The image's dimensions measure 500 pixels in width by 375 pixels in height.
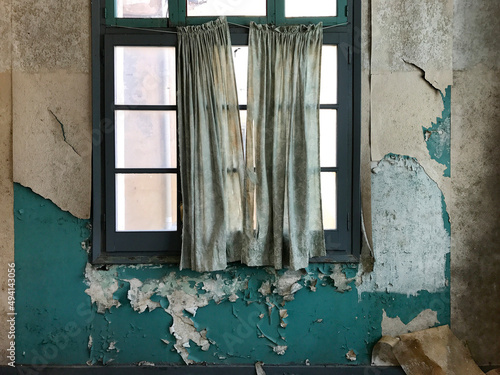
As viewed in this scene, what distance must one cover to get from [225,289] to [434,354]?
4.44ft

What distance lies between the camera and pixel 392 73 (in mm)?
2539

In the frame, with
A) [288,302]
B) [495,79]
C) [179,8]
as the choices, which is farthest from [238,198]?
[495,79]

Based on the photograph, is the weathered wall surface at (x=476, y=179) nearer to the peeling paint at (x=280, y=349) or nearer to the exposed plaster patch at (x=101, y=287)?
the peeling paint at (x=280, y=349)

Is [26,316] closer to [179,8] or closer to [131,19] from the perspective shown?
[131,19]

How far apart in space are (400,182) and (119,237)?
1806 mm

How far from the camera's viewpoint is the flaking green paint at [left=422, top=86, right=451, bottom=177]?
2.55 metres

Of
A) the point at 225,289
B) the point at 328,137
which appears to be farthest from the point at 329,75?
the point at 225,289

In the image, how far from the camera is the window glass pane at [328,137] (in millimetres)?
2578

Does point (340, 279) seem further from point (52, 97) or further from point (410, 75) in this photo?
point (52, 97)

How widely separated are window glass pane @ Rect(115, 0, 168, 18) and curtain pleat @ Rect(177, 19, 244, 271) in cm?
23

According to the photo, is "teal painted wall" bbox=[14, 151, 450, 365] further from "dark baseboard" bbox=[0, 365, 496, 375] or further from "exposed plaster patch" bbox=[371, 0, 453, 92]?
"exposed plaster patch" bbox=[371, 0, 453, 92]

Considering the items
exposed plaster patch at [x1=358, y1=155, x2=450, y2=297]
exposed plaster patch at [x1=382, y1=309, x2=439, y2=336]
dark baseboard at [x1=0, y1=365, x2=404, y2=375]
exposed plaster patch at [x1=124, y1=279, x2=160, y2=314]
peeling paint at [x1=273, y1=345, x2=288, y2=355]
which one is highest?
exposed plaster patch at [x1=358, y1=155, x2=450, y2=297]

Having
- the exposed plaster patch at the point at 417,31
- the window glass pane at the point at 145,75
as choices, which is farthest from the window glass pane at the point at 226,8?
the exposed plaster patch at the point at 417,31

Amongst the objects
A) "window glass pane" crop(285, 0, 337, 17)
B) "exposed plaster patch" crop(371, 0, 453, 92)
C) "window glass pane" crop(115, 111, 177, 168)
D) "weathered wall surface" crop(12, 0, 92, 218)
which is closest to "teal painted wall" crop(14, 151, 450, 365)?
"weathered wall surface" crop(12, 0, 92, 218)
